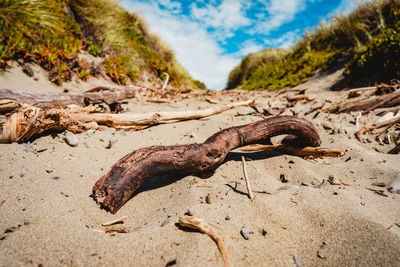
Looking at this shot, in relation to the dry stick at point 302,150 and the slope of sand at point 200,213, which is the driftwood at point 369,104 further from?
the dry stick at point 302,150

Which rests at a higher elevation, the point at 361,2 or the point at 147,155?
the point at 361,2

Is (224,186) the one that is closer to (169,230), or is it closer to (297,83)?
(169,230)

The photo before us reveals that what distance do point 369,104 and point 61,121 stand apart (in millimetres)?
5664

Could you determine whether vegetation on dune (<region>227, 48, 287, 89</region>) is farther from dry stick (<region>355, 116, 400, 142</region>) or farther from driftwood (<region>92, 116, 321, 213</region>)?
driftwood (<region>92, 116, 321, 213</region>)

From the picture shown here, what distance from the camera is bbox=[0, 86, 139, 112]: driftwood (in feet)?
8.62

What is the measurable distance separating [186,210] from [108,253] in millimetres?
626

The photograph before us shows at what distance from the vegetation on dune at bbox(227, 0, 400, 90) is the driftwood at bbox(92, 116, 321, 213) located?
5.02 meters

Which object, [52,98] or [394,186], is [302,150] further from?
[52,98]

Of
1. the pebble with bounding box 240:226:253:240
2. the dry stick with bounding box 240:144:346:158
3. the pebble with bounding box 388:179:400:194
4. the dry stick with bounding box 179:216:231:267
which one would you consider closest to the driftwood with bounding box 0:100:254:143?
the dry stick with bounding box 240:144:346:158

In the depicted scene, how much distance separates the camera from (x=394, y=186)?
1.93 m

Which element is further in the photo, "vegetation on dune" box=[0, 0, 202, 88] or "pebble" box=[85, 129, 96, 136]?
"vegetation on dune" box=[0, 0, 202, 88]

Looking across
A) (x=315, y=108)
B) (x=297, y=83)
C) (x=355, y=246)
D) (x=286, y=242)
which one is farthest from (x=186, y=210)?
(x=297, y=83)

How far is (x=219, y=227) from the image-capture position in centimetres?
142

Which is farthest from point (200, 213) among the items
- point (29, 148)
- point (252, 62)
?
point (252, 62)
